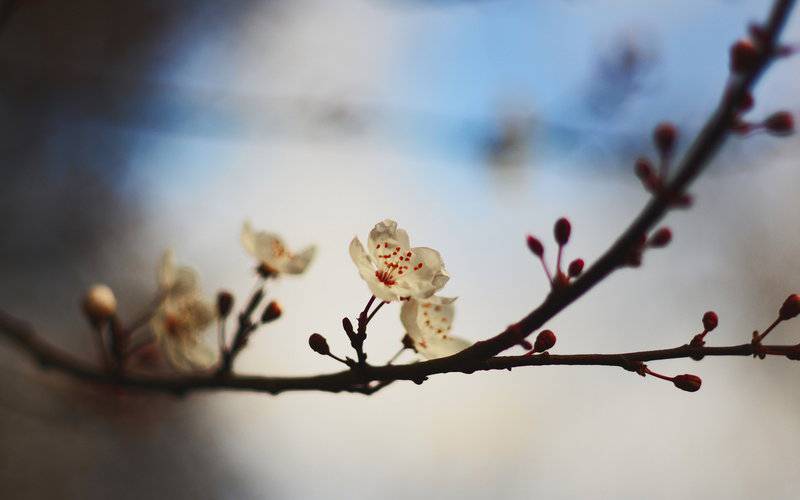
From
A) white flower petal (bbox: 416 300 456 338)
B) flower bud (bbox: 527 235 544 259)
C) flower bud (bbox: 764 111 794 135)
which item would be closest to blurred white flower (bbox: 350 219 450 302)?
white flower petal (bbox: 416 300 456 338)

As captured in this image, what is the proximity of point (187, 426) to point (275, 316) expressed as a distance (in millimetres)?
8006

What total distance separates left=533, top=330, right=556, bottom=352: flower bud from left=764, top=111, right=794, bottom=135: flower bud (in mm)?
517

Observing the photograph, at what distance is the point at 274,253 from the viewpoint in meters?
1.89

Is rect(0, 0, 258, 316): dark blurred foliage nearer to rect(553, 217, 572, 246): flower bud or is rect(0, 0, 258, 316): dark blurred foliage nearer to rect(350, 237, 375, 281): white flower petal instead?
rect(350, 237, 375, 281): white flower petal

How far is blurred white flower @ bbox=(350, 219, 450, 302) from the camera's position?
1.40 metres

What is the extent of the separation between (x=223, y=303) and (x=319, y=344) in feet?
1.42

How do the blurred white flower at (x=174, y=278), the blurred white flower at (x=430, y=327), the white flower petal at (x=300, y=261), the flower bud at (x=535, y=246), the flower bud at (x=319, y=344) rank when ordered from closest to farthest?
the flower bud at (x=535, y=246) < the flower bud at (x=319, y=344) < the blurred white flower at (x=430, y=327) < the white flower petal at (x=300, y=261) < the blurred white flower at (x=174, y=278)

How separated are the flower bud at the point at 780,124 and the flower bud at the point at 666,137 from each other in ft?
0.47

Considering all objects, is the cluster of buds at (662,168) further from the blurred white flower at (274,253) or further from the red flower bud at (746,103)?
the blurred white flower at (274,253)

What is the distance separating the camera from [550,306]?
1.03 m

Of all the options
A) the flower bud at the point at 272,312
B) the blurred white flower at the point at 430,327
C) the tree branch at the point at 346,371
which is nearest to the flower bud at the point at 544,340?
the tree branch at the point at 346,371

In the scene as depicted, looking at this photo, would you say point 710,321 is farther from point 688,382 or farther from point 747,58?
point 747,58

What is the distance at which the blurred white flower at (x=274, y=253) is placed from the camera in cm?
187

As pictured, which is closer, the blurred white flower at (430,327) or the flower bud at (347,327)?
the flower bud at (347,327)
